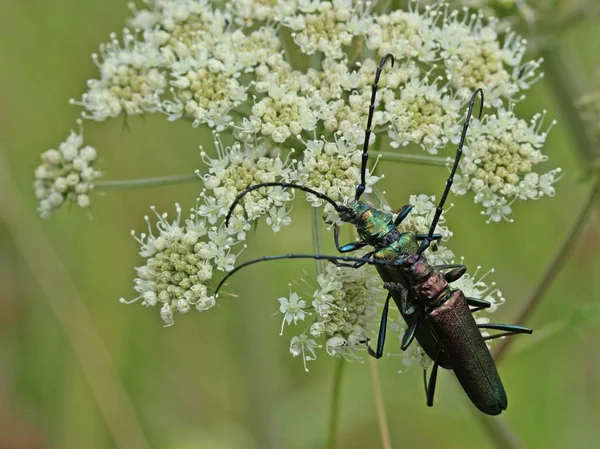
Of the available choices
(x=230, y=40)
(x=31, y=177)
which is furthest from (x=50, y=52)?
(x=230, y=40)

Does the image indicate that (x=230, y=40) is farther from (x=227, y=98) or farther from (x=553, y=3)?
(x=553, y=3)

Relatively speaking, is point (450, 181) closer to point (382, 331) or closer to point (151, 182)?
point (382, 331)

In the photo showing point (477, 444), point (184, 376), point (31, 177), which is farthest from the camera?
point (31, 177)

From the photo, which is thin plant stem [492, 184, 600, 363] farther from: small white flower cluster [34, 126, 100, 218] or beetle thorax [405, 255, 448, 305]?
small white flower cluster [34, 126, 100, 218]

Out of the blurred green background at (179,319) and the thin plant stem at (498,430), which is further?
the blurred green background at (179,319)

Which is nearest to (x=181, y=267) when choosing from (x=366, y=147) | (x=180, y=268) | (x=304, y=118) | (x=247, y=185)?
(x=180, y=268)

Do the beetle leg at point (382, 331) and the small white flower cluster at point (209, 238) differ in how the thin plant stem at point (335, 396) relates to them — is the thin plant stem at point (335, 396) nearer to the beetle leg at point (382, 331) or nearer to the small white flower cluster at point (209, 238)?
the beetle leg at point (382, 331)

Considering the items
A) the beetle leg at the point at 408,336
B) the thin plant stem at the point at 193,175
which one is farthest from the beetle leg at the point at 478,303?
the thin plant stem at the point at 193,175
